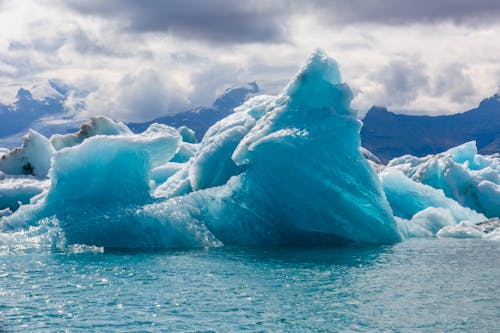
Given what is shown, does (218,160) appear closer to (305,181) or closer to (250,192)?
(250,192)

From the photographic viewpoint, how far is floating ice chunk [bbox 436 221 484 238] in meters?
21.6

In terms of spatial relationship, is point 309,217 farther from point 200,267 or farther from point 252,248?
point 200,267

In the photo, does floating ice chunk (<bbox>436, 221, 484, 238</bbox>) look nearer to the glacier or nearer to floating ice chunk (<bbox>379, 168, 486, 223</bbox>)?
floating ice chunk (<bbox>379, 168, 486, 223</bbox>)

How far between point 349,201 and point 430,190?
7463 mm

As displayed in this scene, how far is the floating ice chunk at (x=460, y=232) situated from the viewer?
2159 centimetres

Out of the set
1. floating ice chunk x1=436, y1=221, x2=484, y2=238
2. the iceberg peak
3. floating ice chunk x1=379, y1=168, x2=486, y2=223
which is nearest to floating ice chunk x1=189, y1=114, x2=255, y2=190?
the iceberg peak

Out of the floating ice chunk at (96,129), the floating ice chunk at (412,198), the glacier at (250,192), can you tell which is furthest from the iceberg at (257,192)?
the floating ice chunk at (96,129)

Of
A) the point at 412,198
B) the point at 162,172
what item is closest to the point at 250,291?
the point at 412,198

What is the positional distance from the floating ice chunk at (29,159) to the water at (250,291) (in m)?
10.6

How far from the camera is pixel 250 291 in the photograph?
35.5 ft

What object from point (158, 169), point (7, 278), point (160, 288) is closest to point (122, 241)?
point (7, 278)

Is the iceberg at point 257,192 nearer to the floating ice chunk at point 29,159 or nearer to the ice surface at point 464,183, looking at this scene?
the floating ice chunk at point 29,159

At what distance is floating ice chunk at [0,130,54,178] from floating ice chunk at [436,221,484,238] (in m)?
15.8

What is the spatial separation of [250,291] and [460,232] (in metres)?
13.0
